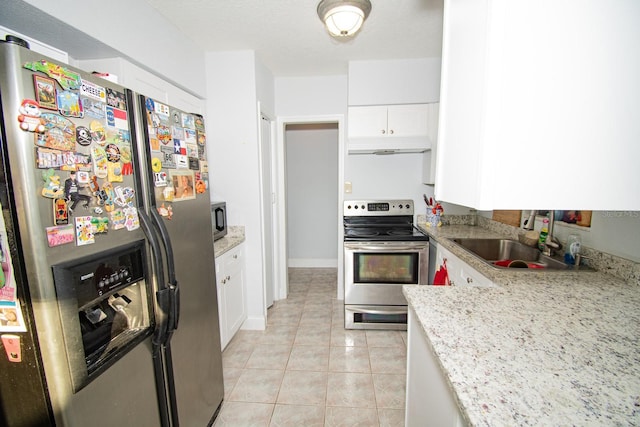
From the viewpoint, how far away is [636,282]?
46.9 inches

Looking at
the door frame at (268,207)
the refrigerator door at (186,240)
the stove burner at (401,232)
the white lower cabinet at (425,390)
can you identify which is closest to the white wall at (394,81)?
the door frame at (268,207)

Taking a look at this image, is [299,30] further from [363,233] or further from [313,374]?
[313,374]

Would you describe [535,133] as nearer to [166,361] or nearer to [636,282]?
[636,282]

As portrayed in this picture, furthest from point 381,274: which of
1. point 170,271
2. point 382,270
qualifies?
point 170,271

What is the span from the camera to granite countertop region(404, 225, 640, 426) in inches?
22.2

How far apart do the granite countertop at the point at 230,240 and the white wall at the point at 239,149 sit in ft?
0.20

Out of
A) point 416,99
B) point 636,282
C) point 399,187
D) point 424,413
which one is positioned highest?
point 416,99

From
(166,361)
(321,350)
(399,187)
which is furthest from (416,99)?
(166,361)

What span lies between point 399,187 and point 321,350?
184 cm

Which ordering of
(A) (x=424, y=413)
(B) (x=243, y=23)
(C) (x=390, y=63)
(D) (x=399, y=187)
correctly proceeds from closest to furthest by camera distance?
1. (A) (x=424, y=413)
2. (B) (x=243, y=23)
3. (C) (x=390, y=63)
4. (D) (x=399, y=187)

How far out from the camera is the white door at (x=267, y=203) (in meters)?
2.62

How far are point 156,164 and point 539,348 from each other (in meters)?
1.38

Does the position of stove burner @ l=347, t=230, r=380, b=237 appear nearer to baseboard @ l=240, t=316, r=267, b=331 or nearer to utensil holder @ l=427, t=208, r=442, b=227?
utensil holder @ l=427, t=208, r=442, b=227

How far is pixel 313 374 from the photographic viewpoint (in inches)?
77.7
